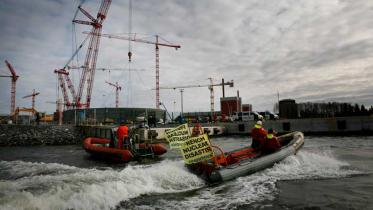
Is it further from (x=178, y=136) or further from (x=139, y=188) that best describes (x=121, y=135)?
(x=139, y=188)

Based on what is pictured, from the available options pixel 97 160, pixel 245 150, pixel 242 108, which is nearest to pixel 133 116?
pixel 242 108

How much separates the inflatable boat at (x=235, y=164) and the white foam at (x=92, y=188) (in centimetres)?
51

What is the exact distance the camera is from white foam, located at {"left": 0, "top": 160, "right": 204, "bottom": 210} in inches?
251

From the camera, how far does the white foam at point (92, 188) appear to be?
6.38 meters

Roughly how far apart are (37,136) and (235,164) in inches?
1168

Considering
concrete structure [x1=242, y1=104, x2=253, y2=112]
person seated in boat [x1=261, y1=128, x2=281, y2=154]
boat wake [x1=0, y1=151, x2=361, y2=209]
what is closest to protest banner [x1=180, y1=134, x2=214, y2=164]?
boat wake [x1=0, y1=151, x2=361, y2=209]

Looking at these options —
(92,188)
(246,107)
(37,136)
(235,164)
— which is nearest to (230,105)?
(246,107)

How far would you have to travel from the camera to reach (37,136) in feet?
109

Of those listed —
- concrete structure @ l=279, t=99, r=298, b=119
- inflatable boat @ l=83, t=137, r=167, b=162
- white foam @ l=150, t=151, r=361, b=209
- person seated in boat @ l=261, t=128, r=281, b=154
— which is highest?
concrete structure @ l=279, t=99, r=298, b=119

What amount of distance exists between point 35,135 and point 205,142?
29.9 meters

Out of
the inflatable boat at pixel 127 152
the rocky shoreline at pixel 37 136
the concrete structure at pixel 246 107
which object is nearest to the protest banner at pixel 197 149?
the inflatable boat at pixel 127 152

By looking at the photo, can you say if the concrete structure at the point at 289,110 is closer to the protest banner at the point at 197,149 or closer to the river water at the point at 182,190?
the river water at the point at 182,190

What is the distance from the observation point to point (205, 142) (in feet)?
32.2

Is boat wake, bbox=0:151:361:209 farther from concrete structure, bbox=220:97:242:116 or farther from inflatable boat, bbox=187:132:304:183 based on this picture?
concrete structure, bbox=220:97:242:116
